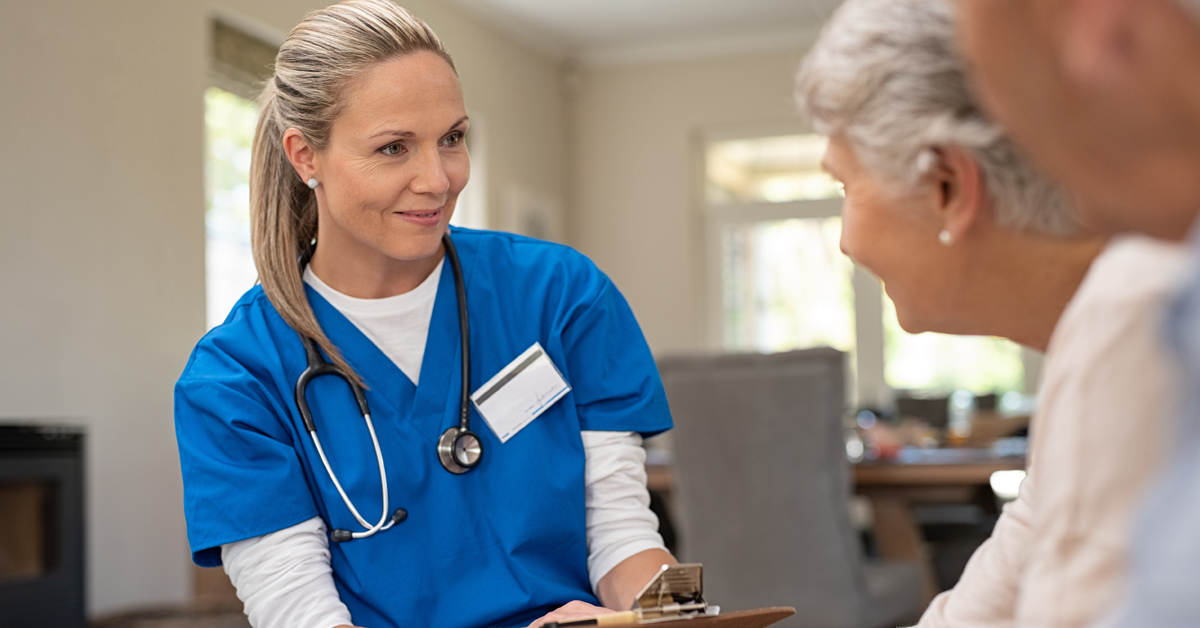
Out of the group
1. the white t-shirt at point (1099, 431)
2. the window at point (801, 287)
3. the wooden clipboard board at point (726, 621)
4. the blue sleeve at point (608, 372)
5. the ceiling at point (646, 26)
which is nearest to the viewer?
the white t-shirt at point (1099, 431)

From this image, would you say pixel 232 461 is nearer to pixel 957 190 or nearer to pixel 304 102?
pixel 304 102

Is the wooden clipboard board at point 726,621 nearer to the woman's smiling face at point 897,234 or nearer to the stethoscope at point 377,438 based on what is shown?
the woman's smiling face at point 897,234

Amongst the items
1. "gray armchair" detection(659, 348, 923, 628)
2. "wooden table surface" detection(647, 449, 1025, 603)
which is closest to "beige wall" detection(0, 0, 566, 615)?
"wooden table surface" detection(647, 449, 1025, 603)

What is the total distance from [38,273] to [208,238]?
818 millimetres

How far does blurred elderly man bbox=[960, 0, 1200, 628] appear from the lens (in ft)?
1.21

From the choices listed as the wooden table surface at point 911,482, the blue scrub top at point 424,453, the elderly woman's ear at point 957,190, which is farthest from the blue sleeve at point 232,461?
the wooden table surface at point 911,482

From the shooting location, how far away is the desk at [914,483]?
9.39ft

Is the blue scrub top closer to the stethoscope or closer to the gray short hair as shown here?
the stethoscope

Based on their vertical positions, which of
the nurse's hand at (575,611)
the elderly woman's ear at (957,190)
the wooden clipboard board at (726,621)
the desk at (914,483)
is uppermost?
the elderly woman's ear at (957,190)

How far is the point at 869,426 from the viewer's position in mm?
3393

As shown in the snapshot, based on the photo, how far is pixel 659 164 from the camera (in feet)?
22.8

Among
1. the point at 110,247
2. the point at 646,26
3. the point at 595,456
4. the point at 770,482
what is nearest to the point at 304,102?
the point at 595,456

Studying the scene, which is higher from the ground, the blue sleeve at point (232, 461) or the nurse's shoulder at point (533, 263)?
the nurse's shoulder at point (533, 263)

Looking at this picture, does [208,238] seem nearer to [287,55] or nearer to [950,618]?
[287,55]
